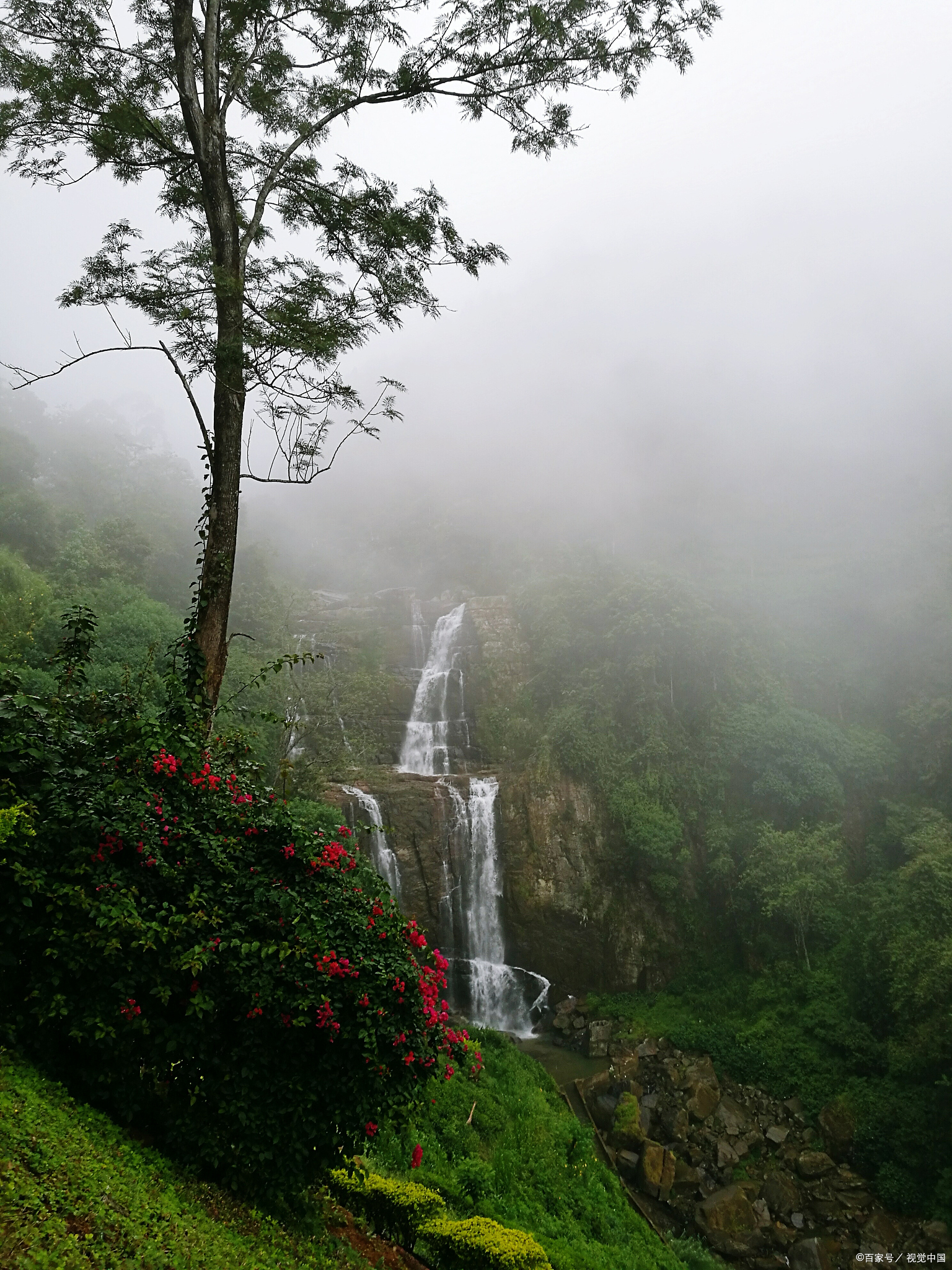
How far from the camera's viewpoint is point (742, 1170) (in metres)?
12.9

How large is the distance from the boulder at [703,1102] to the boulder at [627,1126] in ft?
3.84

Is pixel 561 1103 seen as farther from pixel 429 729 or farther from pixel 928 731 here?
pixel 928 731

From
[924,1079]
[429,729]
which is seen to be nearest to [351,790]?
[429,729]

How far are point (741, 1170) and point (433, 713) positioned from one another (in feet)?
52.1

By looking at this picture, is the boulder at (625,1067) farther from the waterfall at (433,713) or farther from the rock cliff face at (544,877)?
the waterfall at (433,713)

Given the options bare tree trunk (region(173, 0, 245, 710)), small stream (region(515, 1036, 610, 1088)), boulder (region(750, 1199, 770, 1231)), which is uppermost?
bare tree trunk (region(173, 0, 245, 710))

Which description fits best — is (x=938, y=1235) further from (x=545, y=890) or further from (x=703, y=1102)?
(x=545, y=890)

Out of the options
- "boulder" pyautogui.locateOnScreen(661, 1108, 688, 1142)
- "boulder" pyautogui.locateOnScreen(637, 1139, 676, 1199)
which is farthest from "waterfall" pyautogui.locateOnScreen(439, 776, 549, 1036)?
"boulder" pyautogui.locateOnScreen(637, 1139, 676, 1199)

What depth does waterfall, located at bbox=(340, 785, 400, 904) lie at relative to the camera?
18078mm

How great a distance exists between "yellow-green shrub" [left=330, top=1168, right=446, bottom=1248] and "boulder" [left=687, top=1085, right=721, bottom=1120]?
11.2 meters

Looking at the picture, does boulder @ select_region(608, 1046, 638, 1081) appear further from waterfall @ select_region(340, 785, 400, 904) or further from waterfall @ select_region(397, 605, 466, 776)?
waterfall @ select_region(397, 605, 466, 776)

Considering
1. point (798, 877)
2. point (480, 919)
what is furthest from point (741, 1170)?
point (480, 919)

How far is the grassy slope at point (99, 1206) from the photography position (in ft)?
8.29

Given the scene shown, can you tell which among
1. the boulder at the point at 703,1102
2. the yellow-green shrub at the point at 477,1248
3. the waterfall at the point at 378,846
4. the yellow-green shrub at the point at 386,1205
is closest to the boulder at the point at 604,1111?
the boulder at the point at 703,1102
